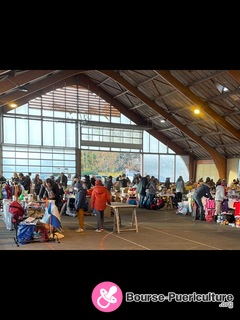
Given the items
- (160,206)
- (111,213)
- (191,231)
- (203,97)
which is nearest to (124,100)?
(203,97)

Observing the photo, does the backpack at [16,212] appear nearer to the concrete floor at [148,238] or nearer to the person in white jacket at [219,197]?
the concrete floor at [148,238]

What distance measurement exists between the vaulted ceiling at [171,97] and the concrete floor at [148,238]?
5.60m

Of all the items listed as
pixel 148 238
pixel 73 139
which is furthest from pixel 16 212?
pixel 73 139

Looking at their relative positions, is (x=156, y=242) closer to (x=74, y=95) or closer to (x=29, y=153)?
(x=29, y=153)

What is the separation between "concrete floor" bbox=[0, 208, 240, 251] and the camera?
247 inches

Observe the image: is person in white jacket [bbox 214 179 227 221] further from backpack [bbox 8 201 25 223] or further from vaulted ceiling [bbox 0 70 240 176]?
backpack [bbox 8 201 25 223]

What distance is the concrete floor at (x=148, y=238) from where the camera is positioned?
20.6 feet
